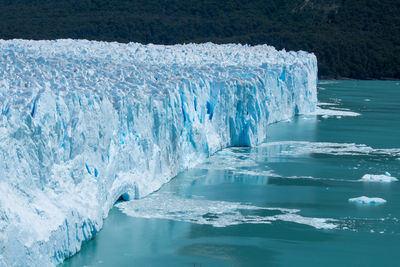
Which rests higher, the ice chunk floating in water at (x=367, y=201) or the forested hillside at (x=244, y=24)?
the forested hillside at (x=244, y=24)

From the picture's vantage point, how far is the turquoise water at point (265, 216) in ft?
22.2

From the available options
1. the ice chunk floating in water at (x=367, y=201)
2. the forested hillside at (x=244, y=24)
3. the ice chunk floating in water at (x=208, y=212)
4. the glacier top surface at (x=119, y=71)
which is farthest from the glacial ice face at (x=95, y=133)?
the forested hillside at (x=244, y=24)

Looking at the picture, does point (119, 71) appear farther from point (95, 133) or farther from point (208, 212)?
point (95, 133)

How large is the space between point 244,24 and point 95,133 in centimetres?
3314

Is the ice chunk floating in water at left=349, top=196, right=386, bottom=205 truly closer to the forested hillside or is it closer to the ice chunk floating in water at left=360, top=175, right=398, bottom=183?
the ice chunk floating in water at left=360, top=175, right=398, bottom=183

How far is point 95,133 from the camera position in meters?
7.05

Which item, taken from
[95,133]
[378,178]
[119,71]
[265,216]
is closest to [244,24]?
[119,71]

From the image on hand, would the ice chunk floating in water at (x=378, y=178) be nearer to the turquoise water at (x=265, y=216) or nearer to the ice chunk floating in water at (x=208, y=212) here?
the turquoise water at (x=265, y=216)

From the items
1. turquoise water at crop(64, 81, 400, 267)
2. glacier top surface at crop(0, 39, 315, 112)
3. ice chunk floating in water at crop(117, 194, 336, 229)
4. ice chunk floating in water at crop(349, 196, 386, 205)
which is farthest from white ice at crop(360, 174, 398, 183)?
glacier top surface at crop(0, 39, 315, 112)

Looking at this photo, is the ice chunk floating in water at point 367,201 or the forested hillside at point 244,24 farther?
the forested hillside at point 244,24

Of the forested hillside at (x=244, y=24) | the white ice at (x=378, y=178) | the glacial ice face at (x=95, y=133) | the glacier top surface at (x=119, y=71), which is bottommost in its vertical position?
the white ice at (x=378, y=178)

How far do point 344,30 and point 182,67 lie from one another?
26.9 m

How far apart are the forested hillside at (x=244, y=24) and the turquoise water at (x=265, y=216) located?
23.3 meters

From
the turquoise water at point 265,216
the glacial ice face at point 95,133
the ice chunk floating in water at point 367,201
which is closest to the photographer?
the glacial ice face at point 95,133
